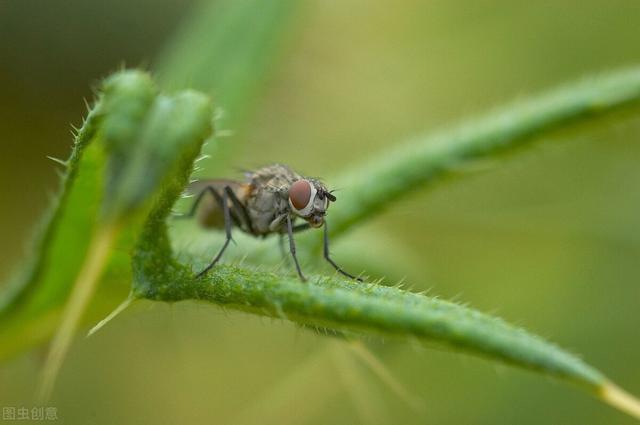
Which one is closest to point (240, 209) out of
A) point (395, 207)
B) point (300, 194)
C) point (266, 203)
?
point (266, 203)

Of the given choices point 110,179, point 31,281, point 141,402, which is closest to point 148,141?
point 110,179

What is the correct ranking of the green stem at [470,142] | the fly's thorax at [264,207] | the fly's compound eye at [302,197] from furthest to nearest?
the fly's thorax at [264,207]
the fly's compound eye at [302,197]
the green stem at [470,142]

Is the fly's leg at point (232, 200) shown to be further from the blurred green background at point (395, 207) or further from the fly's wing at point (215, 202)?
the blurred green background at point (395, 207)

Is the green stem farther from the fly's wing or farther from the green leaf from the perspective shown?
A: the green leaf

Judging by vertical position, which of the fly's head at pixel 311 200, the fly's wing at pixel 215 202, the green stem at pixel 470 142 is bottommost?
the fly's wing at pixel 215 202

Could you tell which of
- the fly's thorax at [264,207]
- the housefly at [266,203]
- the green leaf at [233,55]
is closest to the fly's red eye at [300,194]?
the housefly at [266,203]

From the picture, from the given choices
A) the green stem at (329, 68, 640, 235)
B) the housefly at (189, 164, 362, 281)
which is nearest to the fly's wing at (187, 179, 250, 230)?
the housefly at (189, 164, 362, 281)

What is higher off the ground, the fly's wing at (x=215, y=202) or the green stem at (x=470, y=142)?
the green stem at (x=470, y=142)

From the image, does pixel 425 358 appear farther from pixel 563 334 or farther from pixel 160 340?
pixel 160 340
